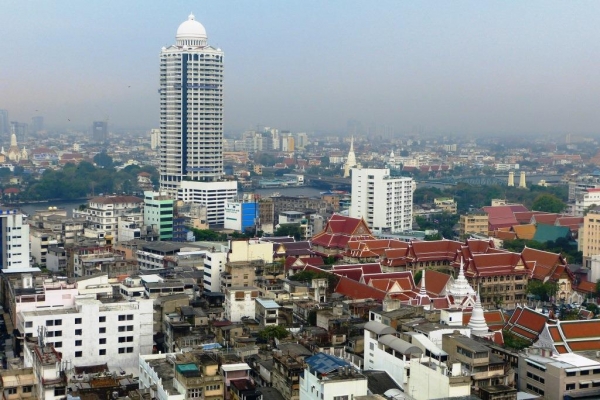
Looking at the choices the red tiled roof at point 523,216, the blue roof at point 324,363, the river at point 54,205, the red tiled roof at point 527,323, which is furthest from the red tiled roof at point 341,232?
the river at point 54,205

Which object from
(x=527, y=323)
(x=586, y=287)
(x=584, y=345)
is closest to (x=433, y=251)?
(x=586, y=287)

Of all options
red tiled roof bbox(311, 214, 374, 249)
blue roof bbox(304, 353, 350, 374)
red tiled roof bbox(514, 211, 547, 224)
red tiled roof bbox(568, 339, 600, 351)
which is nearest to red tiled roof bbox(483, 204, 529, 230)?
red tiled roof bbox(514, 211, 547, 224)

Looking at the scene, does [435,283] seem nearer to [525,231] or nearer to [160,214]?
[525,231]

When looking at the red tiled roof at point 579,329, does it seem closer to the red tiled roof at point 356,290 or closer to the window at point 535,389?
the window at point 535,389

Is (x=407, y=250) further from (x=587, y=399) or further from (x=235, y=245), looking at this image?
(x=587, y=399)

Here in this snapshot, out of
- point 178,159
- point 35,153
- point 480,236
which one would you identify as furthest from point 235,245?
point 35,153

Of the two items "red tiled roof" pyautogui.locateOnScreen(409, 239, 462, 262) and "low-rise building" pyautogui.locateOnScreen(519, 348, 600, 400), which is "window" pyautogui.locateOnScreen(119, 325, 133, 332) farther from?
"red tiled roof" pyautogui.locateOnScreen(409, 239, 462, 262)
